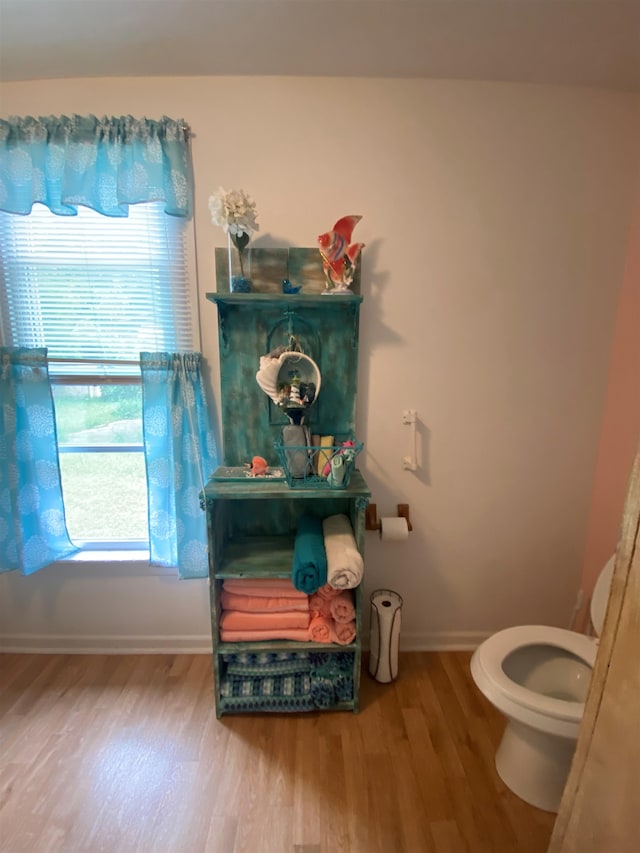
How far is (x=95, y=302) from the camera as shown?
162cm

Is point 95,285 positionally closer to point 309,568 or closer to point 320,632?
point 309,568

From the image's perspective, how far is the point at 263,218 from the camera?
5.10 feet

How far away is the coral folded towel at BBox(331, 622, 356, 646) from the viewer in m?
1.49

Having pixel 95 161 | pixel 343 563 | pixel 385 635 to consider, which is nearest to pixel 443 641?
pixel 385 635

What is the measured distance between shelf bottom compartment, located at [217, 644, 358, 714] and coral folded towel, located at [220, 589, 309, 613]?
7.4 inches

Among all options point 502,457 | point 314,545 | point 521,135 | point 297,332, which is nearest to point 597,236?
point 521,135

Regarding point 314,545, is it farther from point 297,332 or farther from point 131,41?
point 131,41

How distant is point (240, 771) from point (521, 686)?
989 millimetres

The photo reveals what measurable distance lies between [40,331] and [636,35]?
2.33m

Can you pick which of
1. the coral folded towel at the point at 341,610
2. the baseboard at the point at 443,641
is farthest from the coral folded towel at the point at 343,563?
the baseboard at the point at 443,641

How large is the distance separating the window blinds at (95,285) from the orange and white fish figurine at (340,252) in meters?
0.59

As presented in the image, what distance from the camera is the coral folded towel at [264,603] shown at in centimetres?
149

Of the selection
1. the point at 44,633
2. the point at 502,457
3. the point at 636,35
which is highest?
the point at 636,35

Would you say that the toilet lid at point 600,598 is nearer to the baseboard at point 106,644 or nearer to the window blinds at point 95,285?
the baseboard at point 106,644
